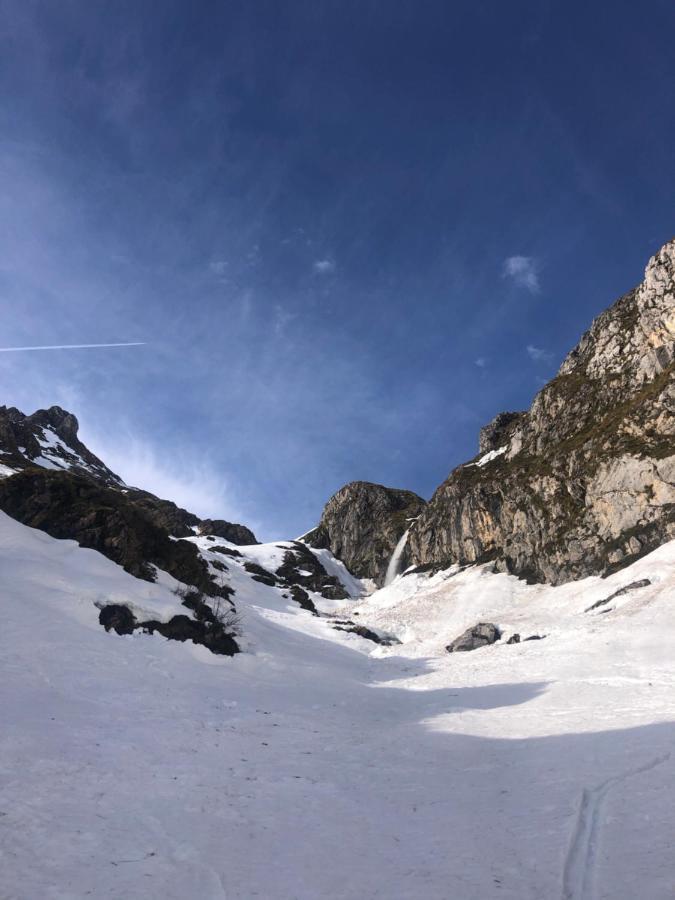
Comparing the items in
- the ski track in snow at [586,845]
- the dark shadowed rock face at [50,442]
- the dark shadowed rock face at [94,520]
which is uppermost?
the dark shadowed rock face at [50,442]

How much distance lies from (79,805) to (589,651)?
90.4 ft

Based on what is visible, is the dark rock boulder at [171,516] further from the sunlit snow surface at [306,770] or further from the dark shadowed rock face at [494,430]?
the sunlit snow surface at [306,770]

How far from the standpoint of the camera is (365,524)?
445ft

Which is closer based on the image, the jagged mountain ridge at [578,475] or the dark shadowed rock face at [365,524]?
the jagged mountain ridge at [578,475]

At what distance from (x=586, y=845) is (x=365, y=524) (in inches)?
5088

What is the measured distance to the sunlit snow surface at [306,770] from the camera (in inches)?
262

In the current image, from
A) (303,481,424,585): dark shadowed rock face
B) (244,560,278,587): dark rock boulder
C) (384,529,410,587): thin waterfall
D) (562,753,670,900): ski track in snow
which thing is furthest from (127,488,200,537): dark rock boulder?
(562,753,670,900): ski track in snow

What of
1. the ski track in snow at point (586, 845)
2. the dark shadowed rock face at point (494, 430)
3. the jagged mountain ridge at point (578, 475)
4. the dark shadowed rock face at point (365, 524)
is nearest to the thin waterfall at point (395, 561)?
the dark shadowed rock face at point (365, 524)

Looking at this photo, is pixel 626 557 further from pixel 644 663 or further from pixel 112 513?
pixel 112 513

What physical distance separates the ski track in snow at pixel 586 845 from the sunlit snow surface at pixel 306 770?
0.04 m

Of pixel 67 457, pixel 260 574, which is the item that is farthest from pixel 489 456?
pixel 67 457

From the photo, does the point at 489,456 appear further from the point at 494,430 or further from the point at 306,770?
the point at 306,770

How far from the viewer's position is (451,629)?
5434 cm

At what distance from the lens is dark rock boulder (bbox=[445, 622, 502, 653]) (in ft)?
148
